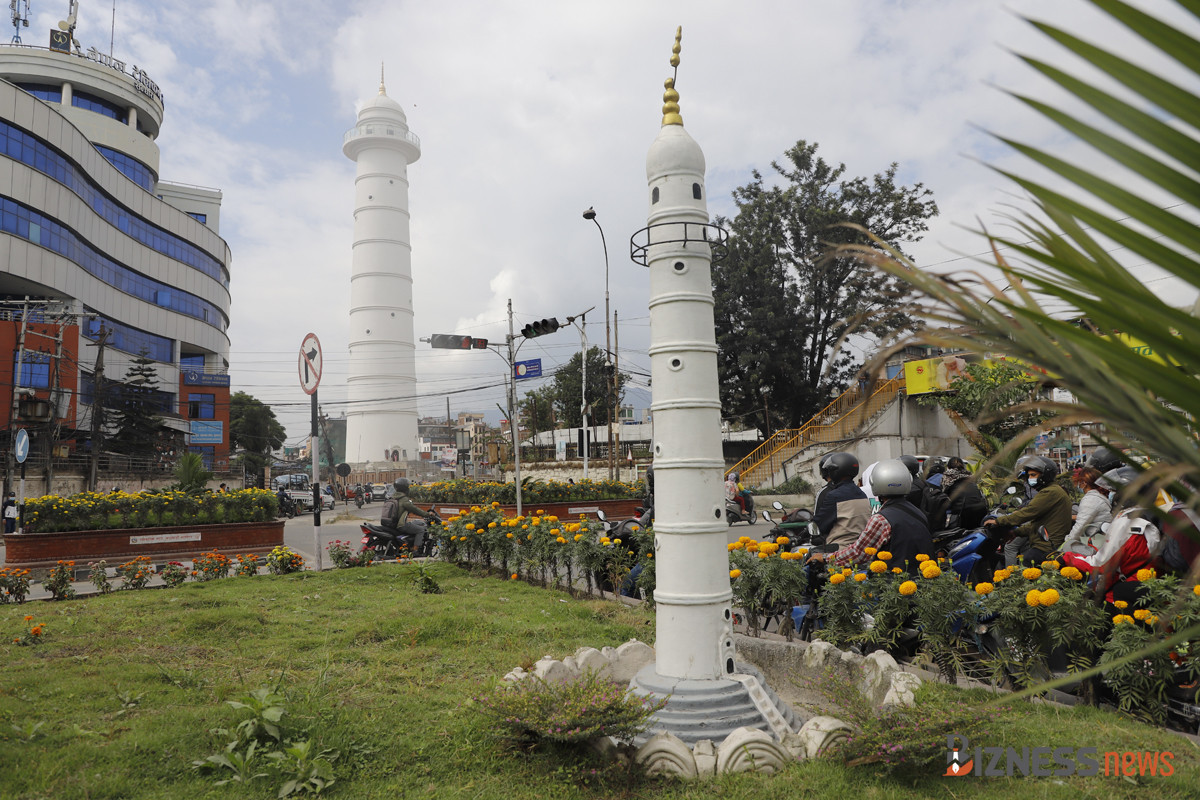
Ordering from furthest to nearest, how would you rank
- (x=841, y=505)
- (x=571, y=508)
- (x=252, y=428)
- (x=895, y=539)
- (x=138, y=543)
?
1. (x=252, y=428)
2. (x=571, y=508)
3. (x=138, y=543)
4. (x=841, y=505)
5. (x=895, y=539)

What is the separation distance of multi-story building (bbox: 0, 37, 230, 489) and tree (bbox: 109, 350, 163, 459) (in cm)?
76

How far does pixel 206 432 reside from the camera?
48219 millimetres

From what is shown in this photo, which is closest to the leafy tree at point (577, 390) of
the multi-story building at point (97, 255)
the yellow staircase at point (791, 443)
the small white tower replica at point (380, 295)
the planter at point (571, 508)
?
the small white tower replica at point (380, 295)

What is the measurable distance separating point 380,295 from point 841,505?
170ft

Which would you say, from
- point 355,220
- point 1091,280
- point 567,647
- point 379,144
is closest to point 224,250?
point 355,220

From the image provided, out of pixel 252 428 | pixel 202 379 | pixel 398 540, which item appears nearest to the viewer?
pixel 398 540

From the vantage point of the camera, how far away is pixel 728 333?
32.1 metres

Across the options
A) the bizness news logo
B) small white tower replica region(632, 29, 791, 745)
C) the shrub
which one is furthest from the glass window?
the bizness news logo

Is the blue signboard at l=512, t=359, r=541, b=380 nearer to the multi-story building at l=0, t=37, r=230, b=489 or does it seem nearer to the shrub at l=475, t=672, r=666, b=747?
the multi-story building at l=0, t=37, r=230, b=489

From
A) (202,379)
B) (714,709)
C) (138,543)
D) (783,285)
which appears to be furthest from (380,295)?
(714,709)

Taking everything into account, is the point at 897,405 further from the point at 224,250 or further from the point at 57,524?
the point at 224,250

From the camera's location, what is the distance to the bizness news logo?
368cm

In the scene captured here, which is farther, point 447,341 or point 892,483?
point 447,341

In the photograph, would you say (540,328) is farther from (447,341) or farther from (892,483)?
(892,483)
